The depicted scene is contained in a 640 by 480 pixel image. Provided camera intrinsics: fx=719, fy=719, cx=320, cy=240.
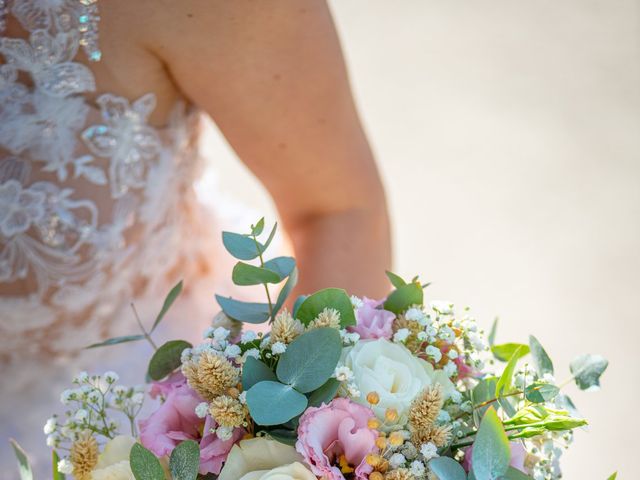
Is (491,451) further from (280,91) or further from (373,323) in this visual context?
(280,91)

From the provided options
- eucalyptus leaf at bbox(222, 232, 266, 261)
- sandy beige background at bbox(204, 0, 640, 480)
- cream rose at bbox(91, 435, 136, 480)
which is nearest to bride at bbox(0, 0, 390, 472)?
eucalyptus leaf at bbox(222, 232, 266, 261)

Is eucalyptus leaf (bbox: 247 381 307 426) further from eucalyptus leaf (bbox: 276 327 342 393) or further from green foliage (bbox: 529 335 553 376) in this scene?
green foliage (bbox: 529 335 553 376)

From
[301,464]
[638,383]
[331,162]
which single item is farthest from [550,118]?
[301,464]

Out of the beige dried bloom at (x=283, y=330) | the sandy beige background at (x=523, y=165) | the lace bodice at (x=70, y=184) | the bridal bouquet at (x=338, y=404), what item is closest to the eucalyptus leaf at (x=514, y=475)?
the bridal bouquet at (x=338, y=404)

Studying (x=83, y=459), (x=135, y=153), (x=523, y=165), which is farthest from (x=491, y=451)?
(x=523, y=165)

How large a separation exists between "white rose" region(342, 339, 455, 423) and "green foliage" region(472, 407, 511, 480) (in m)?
0.07

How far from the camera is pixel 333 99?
1104 millimetres

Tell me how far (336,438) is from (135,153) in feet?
2.26

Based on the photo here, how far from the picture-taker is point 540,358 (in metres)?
0.71

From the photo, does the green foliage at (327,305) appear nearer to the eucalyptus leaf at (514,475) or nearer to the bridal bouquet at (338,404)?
the bridal bouquet at (338,404)

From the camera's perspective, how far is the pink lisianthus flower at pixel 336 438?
1.85ft

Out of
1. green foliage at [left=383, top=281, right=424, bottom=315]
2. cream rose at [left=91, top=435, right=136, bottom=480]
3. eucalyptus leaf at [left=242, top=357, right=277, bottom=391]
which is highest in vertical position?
green foliage at [left=383, top=281, right=424, bottom=315]

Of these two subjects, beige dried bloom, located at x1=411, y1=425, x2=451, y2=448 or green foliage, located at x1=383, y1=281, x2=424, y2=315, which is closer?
beige dried bloom, located at x1=411, y1=425, x2=451, y2=448

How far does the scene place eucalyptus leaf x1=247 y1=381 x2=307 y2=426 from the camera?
22.6 inches
